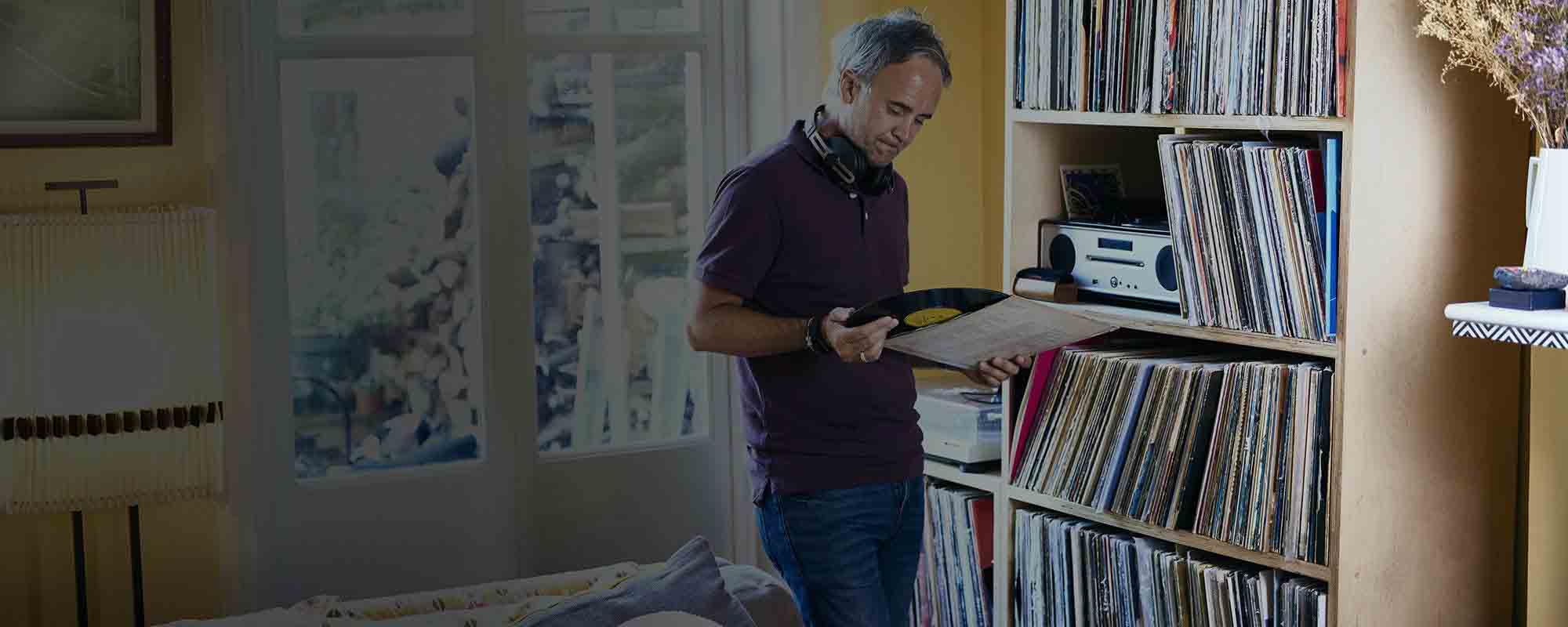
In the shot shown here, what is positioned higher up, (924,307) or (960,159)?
(960,159)

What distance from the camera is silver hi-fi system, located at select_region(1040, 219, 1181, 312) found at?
8.10ft

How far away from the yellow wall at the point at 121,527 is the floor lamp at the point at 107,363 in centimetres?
5

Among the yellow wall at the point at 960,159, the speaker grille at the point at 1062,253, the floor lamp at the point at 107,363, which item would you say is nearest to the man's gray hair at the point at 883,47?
the speaker grille at the point at 1062,253

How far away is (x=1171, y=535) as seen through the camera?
244cm

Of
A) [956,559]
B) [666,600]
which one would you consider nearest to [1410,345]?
[956,559]

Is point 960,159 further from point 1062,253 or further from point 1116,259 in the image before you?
point 1116,259

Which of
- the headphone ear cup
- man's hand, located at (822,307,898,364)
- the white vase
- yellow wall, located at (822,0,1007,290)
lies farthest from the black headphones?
yellow wall, located at (822,0,1007,290)

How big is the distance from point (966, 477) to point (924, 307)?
89 cm

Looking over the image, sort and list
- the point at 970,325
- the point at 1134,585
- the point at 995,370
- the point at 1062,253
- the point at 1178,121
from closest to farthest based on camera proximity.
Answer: the point at 970,325 < the point at 995,370 < the point at 1178,121 < the point at 1134,585 < the point at 1062,253

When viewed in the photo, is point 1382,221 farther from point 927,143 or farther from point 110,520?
point 110,520

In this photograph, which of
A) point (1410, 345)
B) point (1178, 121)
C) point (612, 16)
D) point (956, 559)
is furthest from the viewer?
point (612, 16)

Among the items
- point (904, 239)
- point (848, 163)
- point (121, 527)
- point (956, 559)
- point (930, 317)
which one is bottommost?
point (956, 559)

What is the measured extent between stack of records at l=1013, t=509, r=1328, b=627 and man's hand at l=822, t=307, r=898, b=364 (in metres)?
0.81

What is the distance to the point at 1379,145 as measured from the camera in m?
2.17
